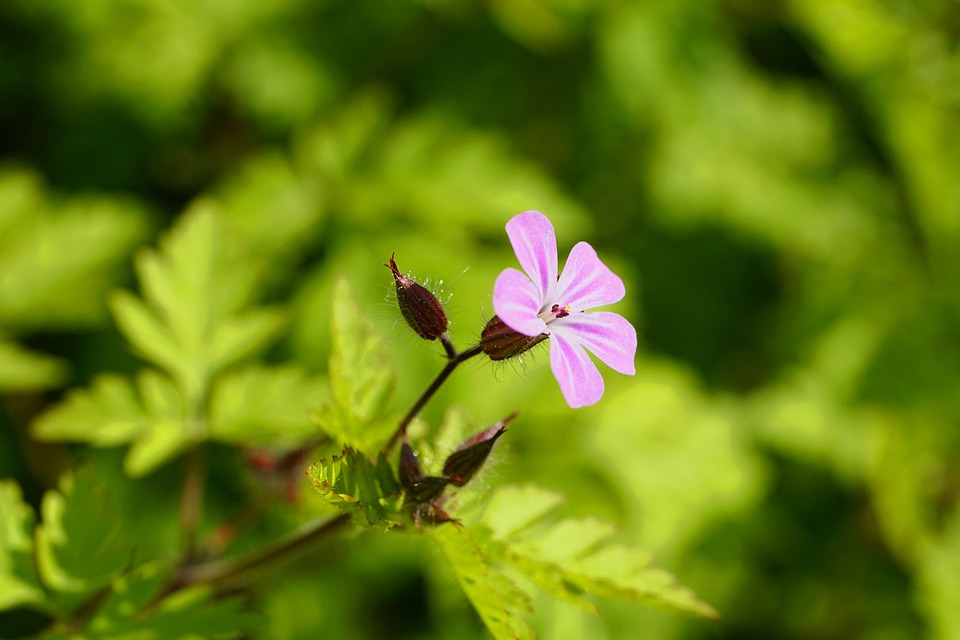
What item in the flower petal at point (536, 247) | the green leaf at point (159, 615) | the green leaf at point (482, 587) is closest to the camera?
the flower petal at point (536, 247)

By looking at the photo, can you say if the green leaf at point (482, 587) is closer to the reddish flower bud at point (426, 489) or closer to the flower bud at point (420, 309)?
the reddish flower bud at point (426, 489)

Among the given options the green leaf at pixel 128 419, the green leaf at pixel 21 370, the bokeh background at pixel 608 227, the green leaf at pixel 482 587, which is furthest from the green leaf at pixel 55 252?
the green leaf at pixel 482 587

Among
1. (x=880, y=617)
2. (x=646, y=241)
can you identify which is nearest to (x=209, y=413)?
(x=646, y=241)

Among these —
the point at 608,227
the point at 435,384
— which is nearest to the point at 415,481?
the point at 435,384

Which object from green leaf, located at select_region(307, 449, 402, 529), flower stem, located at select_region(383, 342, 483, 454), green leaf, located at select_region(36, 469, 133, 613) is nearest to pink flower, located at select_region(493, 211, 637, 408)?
flower stem, located at select_region(383, 342, 483, 454)

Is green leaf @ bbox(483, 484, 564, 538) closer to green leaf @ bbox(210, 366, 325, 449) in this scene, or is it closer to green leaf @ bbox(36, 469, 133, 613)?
green leaf @ bbox(210, 366, 325, 449)

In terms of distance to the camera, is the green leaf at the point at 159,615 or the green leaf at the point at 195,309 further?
the green leaf at the point at 195,309
